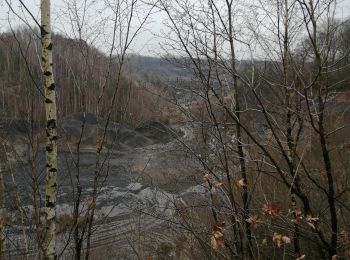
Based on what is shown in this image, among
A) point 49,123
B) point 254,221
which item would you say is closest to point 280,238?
point 254,221

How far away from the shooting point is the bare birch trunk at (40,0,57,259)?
3.70 meters

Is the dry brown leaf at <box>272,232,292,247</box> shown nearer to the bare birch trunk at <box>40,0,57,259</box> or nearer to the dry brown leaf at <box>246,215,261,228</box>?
the dry brown leaf at <box>246,215,261,228</box>

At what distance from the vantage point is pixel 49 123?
377cm

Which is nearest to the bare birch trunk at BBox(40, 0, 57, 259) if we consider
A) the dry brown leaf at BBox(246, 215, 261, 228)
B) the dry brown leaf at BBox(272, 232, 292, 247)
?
the dry brown leaf at BBox(246, 215, 261, 228)

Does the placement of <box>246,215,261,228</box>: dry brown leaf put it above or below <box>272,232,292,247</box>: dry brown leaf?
above

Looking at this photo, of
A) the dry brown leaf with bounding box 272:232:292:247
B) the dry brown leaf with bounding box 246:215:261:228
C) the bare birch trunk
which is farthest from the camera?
the bare birch trunk

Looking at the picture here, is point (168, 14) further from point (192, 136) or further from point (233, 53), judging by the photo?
point (192, 136)

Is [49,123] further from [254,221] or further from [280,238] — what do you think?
[280,238]

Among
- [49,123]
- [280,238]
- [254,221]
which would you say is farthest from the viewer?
[49,123]

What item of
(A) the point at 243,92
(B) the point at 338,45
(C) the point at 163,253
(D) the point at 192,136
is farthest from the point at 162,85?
(C) the point at 163,253

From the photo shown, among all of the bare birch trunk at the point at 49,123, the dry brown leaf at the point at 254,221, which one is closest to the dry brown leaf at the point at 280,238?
the dry brown leaf at the point at 254,221

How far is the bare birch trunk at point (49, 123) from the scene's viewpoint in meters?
3.70

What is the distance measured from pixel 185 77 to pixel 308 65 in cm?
144

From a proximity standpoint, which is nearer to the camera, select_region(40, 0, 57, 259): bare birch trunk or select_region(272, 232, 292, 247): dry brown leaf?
select_region(272, 232, 292, 247): dry brown leaf
